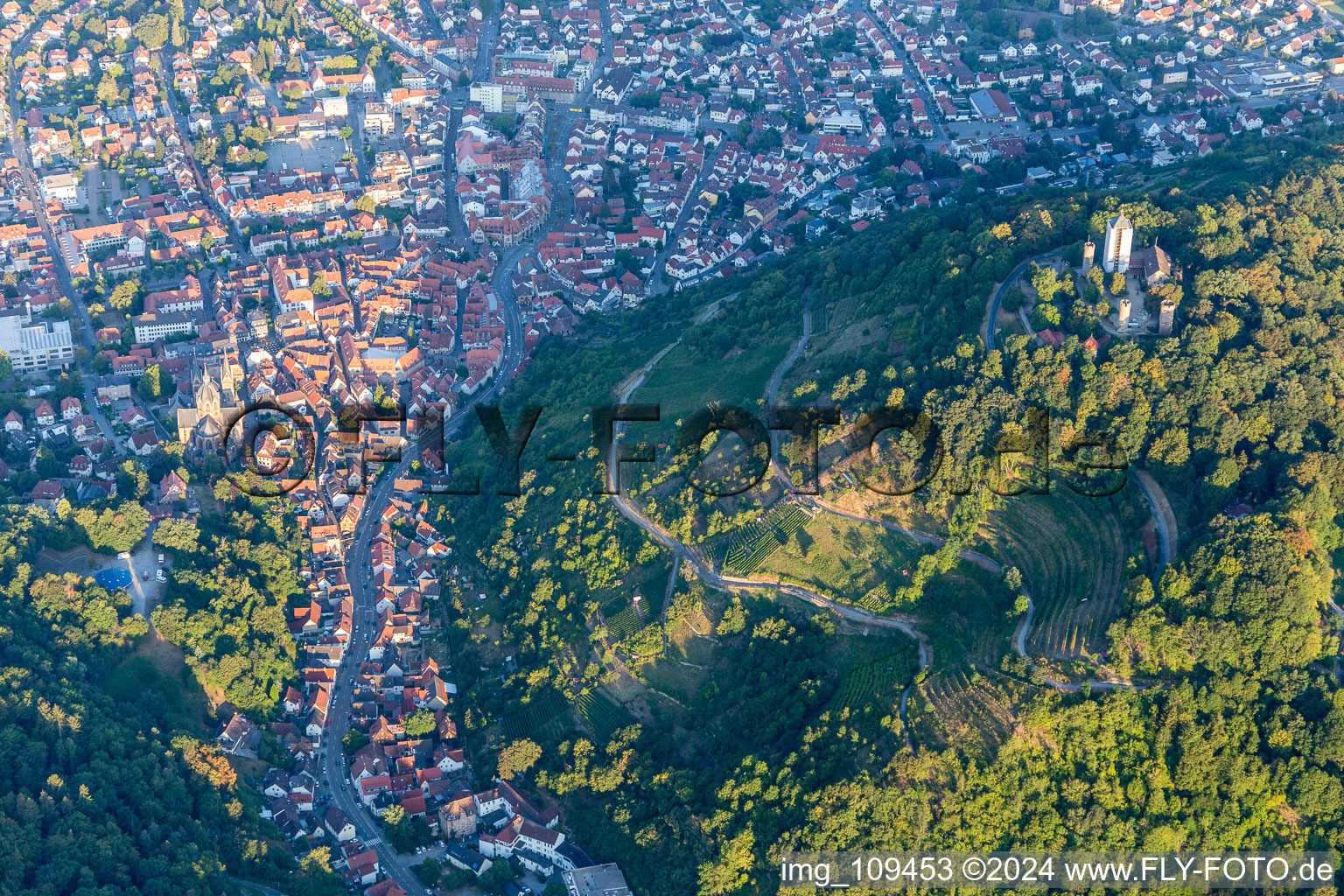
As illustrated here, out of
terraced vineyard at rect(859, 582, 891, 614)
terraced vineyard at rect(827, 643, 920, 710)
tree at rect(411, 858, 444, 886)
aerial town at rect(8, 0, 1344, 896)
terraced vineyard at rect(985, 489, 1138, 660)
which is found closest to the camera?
terraced vineyard at rect(985, 489, 1138, 660)

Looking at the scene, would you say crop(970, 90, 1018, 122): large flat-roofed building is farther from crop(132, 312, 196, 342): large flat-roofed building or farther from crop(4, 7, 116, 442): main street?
crop(4, 7, 116, 442): main street

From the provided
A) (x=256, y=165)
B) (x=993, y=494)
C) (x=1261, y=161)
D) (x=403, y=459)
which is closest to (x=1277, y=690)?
(x=993, y=494)

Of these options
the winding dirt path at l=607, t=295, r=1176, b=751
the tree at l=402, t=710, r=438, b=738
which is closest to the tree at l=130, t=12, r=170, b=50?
the winding dirt path at l=607, t=295, r=1176, b=751

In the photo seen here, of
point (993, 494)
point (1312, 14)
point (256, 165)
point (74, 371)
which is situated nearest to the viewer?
point (993, 494)

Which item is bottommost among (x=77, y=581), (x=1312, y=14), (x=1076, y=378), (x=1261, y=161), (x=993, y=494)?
(x=77, y=581)

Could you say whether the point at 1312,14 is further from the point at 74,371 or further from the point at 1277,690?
the point at 74,371

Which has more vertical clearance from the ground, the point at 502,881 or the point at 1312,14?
the point at 1312,14

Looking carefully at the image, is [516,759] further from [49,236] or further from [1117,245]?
[49,236]
